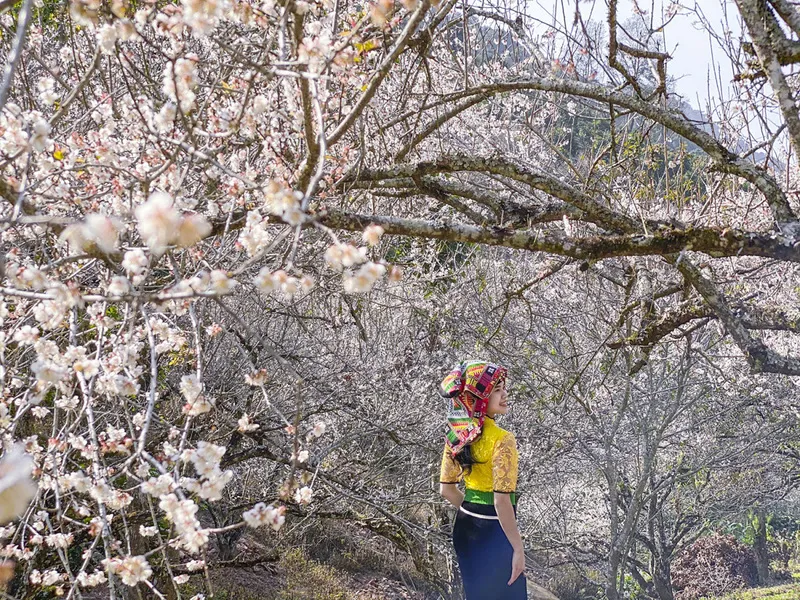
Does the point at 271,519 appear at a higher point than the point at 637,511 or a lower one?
higher

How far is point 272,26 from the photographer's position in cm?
271

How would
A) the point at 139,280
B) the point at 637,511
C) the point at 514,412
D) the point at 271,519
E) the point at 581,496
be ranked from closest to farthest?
the point at 271,519, the point at 139,280, the point at 637,511, the point at 514,412, the point at 581,496

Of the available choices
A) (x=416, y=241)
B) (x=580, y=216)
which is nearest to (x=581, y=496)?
(x=416, y=241)

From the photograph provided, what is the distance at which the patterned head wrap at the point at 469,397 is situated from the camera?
12.4 ft

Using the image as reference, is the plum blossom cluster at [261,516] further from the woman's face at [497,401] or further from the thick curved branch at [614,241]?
the woman's face at [497,401]

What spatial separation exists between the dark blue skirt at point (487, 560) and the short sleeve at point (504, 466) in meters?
0.26

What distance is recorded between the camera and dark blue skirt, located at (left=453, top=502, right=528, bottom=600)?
366 centimetres

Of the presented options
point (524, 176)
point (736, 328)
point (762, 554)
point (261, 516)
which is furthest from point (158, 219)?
point (762, 554)

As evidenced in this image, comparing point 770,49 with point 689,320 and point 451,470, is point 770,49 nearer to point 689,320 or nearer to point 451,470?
point 689,320

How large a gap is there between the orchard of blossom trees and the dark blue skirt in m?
0.76

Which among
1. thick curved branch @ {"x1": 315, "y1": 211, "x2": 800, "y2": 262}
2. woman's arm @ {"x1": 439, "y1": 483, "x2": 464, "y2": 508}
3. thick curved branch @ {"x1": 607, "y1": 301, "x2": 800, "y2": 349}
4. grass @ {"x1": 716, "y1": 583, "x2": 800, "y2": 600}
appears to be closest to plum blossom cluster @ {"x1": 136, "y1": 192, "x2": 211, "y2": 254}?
thick curved branch @ {"x1": 315, "y1": 211, "x2": 800, "y2": 262}

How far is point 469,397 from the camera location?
3818 millimetres

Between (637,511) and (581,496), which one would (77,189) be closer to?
(637,511)

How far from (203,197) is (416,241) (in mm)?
3867
